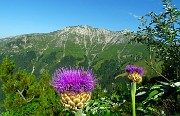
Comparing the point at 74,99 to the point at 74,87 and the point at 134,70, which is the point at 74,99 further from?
the point at 134,70

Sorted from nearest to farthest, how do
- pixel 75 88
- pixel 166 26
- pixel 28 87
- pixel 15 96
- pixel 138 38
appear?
pixel 75 88 → pixel 166 26 → pixel 138 38 → pixel 15 96 → pixel 28 87

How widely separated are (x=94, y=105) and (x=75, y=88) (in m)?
5.50

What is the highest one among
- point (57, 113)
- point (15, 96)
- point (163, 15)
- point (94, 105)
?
point (163, 15)

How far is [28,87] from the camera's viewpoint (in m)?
44.5

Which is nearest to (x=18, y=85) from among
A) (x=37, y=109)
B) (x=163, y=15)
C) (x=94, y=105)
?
(x=37, y=109)

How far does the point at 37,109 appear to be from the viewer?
40.7 m

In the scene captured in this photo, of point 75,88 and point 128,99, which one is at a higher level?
point 75,88

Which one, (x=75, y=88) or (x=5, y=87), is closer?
(x=75, y=88)

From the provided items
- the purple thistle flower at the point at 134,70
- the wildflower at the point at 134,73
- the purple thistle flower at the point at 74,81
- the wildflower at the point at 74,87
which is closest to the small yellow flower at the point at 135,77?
the wildflower at the point at 134,73

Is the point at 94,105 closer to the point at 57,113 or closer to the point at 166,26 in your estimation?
the point at 166,26

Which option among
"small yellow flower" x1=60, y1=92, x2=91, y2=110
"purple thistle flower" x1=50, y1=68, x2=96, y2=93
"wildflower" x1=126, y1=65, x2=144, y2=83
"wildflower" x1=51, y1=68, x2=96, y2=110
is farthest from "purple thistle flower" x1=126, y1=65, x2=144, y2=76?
"small yellow flower" x1=60, y1=92, x2=91, y2=110

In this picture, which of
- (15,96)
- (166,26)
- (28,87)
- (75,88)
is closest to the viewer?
(75,88)

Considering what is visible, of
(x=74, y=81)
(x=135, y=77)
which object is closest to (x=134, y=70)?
(x=135, y=77)

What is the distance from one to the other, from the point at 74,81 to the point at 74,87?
0.39 feet
